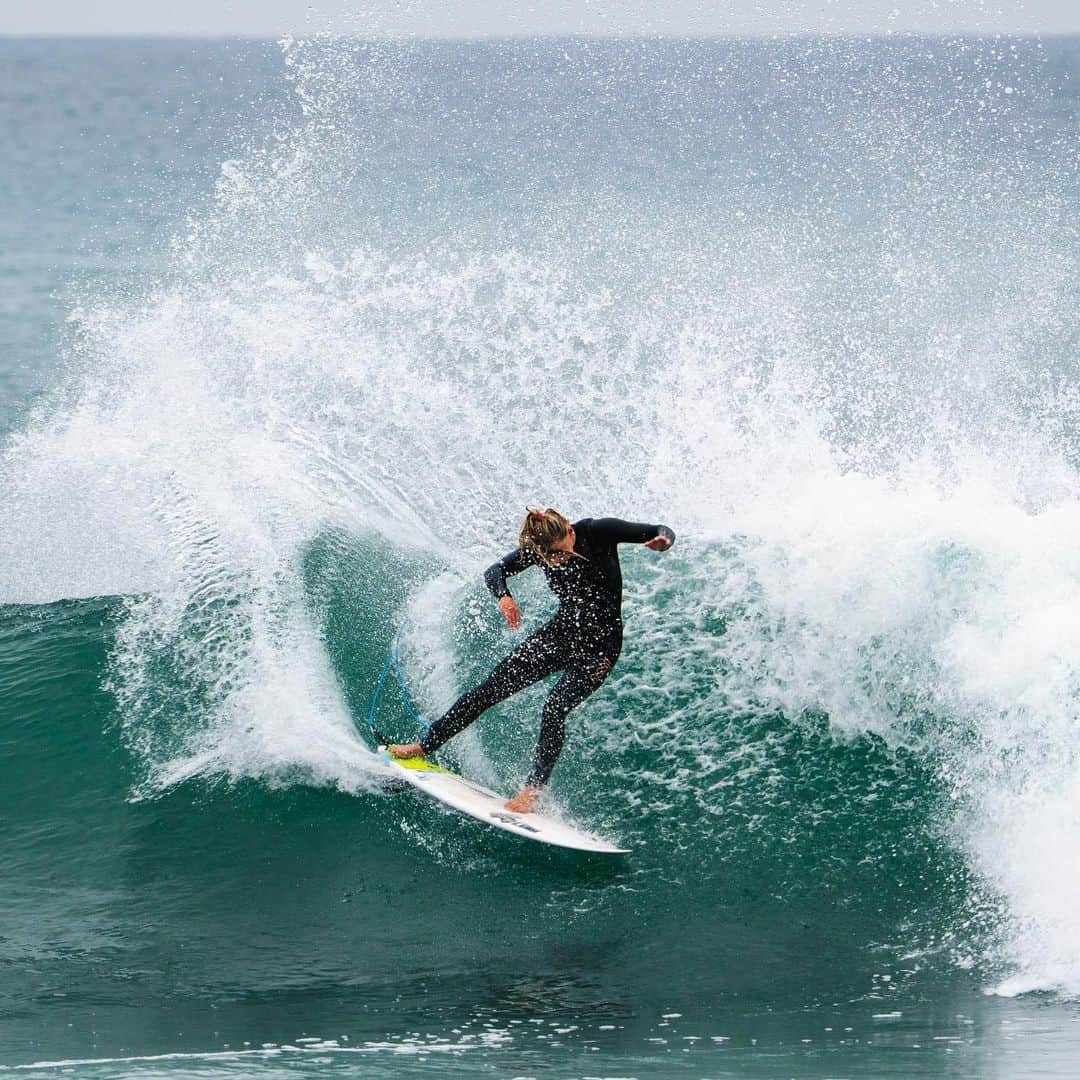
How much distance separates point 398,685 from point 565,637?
1.63 m

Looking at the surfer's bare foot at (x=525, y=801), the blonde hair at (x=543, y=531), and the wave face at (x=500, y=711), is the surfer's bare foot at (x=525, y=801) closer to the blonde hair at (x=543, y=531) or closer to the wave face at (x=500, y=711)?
the wave face at (x=500, y=711)

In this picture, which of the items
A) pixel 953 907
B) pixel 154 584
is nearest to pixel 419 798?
pixel 953 907

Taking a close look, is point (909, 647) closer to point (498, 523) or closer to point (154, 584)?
point (498, 523)

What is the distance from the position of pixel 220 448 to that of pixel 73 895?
4282mm

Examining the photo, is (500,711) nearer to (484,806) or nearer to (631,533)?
(484,806)

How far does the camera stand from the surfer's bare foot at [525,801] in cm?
677

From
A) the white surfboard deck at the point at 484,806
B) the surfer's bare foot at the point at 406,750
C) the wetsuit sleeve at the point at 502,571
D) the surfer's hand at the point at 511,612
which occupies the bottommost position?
the white surfboard deck at the point at 484,806

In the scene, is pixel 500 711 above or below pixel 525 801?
above

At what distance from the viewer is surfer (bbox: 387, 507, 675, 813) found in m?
6.55

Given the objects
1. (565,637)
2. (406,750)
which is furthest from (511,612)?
(406,750)

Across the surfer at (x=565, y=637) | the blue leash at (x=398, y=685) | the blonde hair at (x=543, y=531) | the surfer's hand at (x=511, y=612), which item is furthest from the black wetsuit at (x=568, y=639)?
the blue leash at (x=398, y=685)

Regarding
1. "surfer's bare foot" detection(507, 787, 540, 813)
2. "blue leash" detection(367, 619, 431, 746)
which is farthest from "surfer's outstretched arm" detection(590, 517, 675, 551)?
"blue leash" detection(367, 619, 431, 746)

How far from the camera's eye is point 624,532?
6.52 meters

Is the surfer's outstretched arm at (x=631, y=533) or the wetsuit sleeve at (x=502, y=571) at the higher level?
the surfer's outstretched arm at (x=631, y=533)
